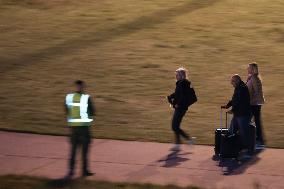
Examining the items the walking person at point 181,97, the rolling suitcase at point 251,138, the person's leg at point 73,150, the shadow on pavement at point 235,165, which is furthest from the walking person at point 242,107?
the person's leg at point 73,150

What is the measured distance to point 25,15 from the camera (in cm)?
3077

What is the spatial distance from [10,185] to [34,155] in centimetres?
290

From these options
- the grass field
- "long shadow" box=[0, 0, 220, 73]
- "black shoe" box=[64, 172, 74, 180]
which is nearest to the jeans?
the grass field

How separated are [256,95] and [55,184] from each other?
206 inches

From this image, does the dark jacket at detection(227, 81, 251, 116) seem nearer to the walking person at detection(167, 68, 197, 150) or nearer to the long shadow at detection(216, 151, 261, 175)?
the long shadow at detection(216, 151, 261, 175)

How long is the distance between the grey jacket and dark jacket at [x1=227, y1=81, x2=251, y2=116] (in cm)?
79

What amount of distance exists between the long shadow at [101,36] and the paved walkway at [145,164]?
28.0ft

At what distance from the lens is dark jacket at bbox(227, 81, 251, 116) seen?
14.5 meters

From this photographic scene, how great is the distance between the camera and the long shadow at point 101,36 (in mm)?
24750

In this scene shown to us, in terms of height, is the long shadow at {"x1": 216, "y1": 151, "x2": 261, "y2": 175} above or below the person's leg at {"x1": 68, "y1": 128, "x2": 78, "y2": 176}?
below

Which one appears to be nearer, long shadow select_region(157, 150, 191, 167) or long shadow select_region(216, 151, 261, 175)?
long shadow select_region(216, 151, 261, 175)

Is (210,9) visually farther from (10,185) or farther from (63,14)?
(10,185)

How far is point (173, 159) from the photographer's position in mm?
14523

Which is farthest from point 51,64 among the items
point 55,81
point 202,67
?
point 202,67
